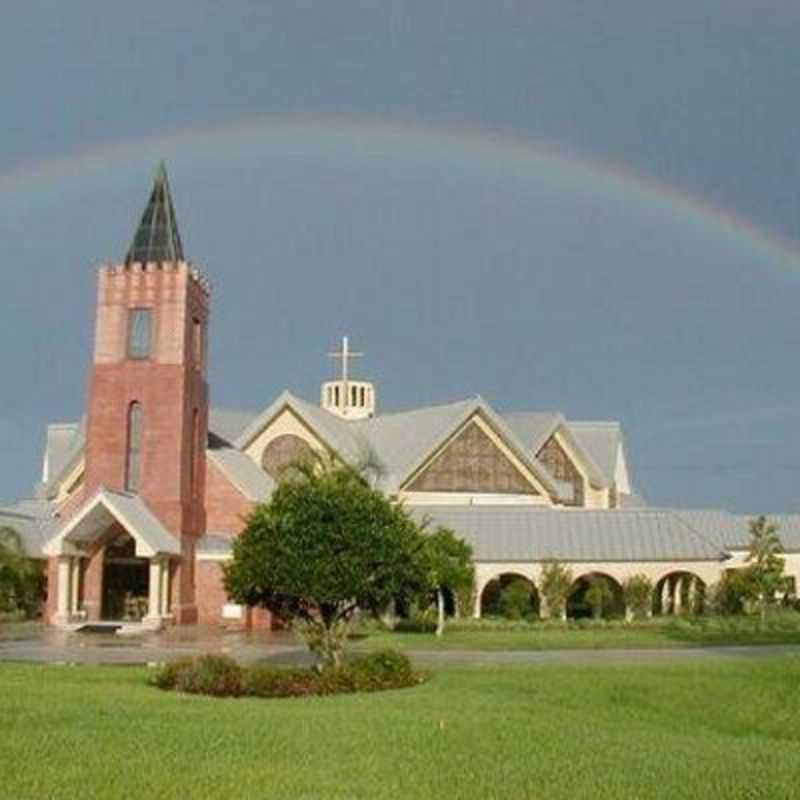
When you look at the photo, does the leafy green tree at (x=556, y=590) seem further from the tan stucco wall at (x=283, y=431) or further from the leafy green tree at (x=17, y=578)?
the leafy green tree at (x=17, y=578)

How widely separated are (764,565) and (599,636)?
17.7 m

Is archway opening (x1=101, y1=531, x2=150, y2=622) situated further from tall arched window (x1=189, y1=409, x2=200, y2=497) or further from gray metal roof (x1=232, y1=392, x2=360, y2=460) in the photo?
gray metal roof (x1=232, y1=392, x2=360, y2=460)

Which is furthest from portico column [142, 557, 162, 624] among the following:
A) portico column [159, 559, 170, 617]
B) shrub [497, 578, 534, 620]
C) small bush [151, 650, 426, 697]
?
small bush [151, 650, 426, 697]

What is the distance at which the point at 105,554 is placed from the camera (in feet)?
166

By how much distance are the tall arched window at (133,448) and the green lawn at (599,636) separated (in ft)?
39.6

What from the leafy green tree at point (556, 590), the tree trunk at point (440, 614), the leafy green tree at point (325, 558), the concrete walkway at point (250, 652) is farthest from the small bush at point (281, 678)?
the leafy green tree at point (556, 590)

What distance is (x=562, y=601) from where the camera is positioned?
51.0 m

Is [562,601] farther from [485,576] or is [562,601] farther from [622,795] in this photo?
[622,795]

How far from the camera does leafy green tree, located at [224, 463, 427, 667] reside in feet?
81.0

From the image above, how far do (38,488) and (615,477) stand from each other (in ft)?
105

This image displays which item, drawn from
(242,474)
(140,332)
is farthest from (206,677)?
(242,474)

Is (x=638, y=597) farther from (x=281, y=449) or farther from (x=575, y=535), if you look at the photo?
(x=281, y=449)

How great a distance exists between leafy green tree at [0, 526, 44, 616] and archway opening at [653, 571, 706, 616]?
965 inches

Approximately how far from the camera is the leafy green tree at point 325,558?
24.7m
